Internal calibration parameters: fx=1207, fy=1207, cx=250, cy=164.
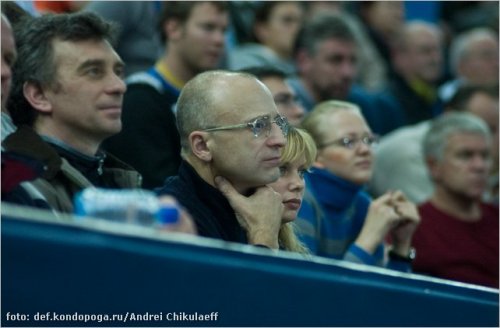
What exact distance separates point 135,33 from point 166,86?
0.78 metres

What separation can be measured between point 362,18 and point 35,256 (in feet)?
22.4

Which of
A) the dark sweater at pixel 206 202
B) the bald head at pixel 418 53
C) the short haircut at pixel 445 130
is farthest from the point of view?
the bald head at pixel 418 53

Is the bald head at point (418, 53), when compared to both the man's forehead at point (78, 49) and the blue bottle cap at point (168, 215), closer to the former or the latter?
the man's forehead at point (78, 49)

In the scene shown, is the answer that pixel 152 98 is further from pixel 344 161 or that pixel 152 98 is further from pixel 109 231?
pixel 109 231

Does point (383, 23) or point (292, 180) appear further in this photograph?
point (383, 23)

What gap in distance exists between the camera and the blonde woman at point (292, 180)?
417cm

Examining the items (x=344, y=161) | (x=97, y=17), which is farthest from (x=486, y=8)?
(x=97, y=17)

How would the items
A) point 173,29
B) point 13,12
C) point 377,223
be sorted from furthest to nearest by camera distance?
point 173,29, point 377,223, point 13,12

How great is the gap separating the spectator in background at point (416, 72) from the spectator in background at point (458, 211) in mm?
1911

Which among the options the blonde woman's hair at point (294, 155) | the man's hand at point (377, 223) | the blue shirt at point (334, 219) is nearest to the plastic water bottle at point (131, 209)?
the blonde woman's hair at point (294, 155)

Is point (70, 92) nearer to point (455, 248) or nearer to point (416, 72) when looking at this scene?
point (455, 248)

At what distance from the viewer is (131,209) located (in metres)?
2.64

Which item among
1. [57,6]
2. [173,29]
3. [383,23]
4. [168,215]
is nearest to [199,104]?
[168,215]

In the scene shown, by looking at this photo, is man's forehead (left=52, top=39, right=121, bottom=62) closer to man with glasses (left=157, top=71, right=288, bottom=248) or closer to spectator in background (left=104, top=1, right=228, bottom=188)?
man with glasses (left=157, top=71, right=288, bottom=248)
